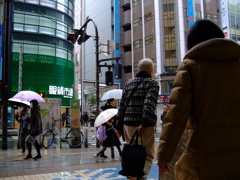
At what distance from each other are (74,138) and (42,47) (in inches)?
876

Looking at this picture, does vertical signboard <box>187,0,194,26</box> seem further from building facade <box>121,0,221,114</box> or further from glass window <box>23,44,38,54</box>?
glass window <box>23,44,38,54</box>

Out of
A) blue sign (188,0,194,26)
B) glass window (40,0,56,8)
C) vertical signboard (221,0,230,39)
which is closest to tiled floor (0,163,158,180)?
glass window (40,0,56,8)

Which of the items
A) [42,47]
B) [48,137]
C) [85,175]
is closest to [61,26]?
[42,47]

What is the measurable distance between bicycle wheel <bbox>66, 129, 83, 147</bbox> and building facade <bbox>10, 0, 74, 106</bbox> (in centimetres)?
1953

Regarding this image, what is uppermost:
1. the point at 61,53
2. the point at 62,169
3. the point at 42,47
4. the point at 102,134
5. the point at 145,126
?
the point at 42,47

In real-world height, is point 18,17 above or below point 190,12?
below

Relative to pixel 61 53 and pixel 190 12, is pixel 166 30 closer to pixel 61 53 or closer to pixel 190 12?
pixel 190 12

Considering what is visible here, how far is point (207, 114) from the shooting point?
192cm

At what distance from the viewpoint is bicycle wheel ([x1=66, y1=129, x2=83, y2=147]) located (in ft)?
35.7

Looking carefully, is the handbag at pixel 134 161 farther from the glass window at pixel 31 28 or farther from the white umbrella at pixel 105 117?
the glass window at pixel 31 28

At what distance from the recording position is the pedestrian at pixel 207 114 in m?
1.86

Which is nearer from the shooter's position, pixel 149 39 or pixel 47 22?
pixel 47 22

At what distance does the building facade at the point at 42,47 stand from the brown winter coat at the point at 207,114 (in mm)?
28475

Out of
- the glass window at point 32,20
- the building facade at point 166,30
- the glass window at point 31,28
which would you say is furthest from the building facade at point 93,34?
the glass window at point 32,20
